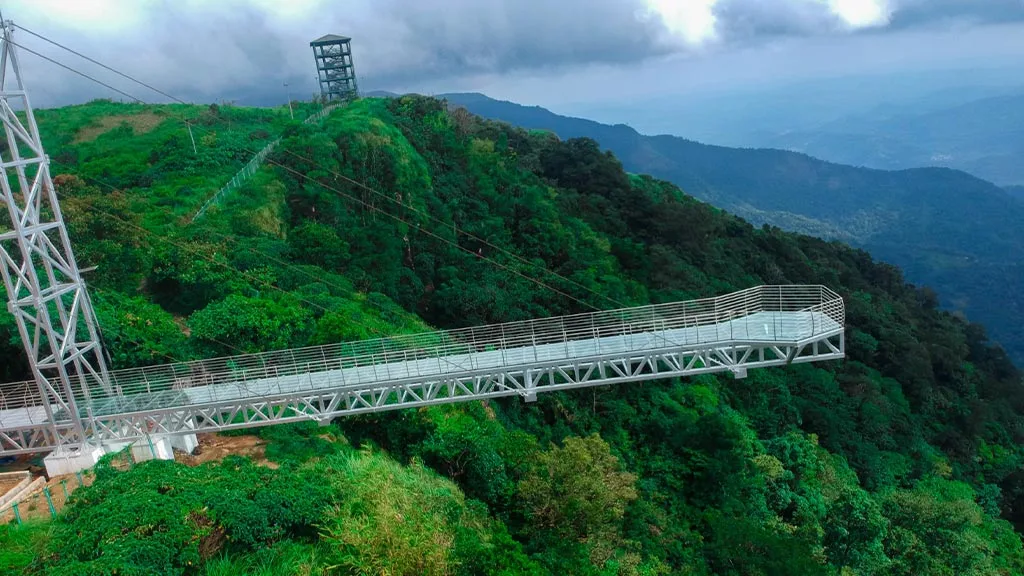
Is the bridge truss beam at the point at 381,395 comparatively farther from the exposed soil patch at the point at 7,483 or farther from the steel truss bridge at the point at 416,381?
the exposed soil patch at the point at 7,483

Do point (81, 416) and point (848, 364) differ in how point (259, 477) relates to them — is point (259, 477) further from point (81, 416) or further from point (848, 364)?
point (848, 364)

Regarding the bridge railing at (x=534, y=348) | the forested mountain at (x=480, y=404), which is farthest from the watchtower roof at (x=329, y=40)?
the bridge railing at (x=534, y=348)

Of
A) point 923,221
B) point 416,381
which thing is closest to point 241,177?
point 416,381

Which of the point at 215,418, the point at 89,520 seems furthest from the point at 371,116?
the point at 89,520

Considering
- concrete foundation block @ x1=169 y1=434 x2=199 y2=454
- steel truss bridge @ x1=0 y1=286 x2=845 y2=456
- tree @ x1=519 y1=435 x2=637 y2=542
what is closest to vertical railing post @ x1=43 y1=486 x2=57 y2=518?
steel truss bridge @ x1=0 y1=286 x2=845 y2=456

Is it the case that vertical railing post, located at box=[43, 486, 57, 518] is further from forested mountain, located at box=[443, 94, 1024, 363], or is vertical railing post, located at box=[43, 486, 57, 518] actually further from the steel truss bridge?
forested mountain, located at box=[443, 94, 1024, 363]
